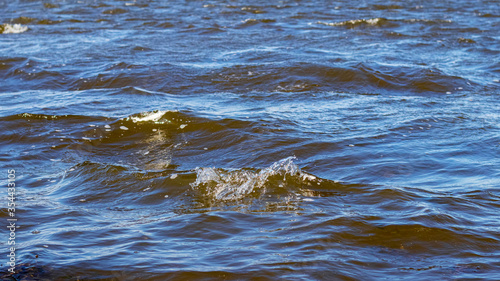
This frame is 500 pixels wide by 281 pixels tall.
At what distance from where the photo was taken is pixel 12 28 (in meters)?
14.9

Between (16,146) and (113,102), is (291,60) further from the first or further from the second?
(16,146)

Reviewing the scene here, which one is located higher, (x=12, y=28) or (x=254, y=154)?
(x=12, y=28)

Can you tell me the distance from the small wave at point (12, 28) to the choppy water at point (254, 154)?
679 millimetres

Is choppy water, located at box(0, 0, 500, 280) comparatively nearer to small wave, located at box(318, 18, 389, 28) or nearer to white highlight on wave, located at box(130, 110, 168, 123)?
white highlight on wave, located at box(130, 110, 168, 123)

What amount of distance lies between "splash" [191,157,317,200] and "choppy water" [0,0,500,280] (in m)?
0.02

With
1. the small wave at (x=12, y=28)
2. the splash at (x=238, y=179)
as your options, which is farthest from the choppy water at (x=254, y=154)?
the small wave at (x=12, y=28)

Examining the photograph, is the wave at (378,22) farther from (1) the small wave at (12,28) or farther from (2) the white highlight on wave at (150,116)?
(2) the white highlight on wave at (150,116)

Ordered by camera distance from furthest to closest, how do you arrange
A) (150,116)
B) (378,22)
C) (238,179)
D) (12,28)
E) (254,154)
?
1. (378,22)
2. (12,28)
3. (150,116)
4. (254,154)
5. (238,179)

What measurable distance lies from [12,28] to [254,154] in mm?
10308

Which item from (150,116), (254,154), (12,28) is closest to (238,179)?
(254,154)

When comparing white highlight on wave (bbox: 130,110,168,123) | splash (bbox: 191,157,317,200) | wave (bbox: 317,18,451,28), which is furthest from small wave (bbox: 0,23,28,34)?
splash (bbox: 191,157,317,200)

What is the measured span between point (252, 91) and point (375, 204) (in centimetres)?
437

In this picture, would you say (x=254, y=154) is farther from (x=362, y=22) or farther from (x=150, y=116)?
(x=362, y=22)

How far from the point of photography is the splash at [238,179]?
554cm
